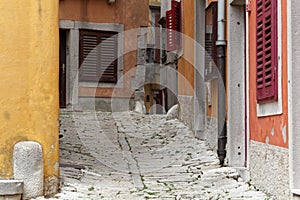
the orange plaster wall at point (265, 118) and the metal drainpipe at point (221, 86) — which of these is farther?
the metal drainpipe at point (221, 86)

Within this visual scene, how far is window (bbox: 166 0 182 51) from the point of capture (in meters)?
12.0

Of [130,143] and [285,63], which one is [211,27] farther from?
[285,63]

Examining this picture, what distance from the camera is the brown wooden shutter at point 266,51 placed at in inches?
212

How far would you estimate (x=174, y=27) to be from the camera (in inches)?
483

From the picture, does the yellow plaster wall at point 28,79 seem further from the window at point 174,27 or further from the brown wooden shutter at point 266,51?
the window at point 174,27

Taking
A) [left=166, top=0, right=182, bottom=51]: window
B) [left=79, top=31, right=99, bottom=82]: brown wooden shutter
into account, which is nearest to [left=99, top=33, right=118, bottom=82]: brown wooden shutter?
[left=79, top=31, right=99, bottom=82]: brown wooden shutter

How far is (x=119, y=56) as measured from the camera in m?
14.9

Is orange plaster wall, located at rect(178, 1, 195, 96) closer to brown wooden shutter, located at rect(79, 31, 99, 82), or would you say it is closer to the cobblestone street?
the cobblestone street

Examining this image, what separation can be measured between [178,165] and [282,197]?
119 inches

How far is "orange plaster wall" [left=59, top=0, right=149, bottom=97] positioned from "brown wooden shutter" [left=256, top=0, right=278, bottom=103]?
8.76 m

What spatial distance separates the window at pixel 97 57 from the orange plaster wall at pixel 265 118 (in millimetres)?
8446

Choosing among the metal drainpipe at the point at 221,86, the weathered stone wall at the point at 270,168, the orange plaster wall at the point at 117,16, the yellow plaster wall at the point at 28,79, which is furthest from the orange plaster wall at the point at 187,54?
the yellow plaster wall at the point at 28,79

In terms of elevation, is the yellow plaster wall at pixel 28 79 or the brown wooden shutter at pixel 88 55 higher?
the brown wooden shutter at pixel 88 55

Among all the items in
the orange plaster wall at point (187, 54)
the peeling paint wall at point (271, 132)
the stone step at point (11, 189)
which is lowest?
the stone step at point (11, 189)
